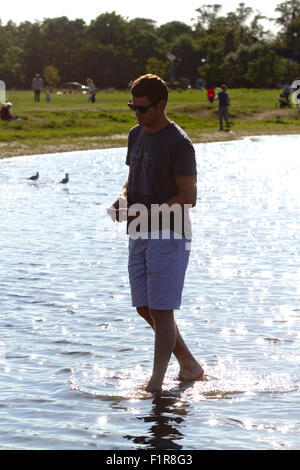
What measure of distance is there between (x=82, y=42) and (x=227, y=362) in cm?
11484

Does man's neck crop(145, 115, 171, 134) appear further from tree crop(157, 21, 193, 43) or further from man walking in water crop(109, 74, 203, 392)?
tree crop(157, 21, 193, 43)

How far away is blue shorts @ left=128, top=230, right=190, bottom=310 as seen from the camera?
5.39m

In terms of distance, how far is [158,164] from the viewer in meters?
5.32

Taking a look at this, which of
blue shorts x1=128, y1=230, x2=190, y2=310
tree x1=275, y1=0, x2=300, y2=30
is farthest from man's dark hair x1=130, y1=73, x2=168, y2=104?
tree x1=275, y1=0, x2=300, y2=30

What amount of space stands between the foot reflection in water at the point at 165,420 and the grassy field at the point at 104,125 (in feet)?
63.6

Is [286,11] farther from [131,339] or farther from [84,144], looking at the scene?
[131,339]

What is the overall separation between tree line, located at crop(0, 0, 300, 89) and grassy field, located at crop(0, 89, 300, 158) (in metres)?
44.0

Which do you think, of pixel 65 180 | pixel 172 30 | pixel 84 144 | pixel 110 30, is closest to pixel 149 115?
pixel 65 180

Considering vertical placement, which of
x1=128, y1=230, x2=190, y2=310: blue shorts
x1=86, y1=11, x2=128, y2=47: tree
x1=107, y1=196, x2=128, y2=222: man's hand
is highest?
x1=86, y1=11, x2=128, y2=47: tree

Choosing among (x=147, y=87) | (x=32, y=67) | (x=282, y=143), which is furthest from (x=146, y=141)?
(x=32, y=67)

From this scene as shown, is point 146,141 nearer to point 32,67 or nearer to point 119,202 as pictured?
point 119,202

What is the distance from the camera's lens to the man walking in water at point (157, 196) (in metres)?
5.31
